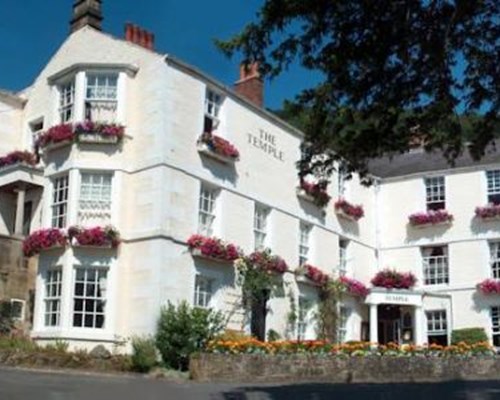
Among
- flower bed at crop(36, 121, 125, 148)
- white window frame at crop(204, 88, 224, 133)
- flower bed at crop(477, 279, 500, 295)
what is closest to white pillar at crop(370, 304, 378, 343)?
flower bed at crop(477, 279, 500, 295)

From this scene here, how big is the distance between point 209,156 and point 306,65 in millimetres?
15889

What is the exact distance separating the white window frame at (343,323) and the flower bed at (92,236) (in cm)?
1160

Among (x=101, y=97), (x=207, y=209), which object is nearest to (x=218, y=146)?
(x=207, y=209)

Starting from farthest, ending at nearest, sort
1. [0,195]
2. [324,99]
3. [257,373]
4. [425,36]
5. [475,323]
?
[475,323] < [0,195] < [257,373] < [324,99] < [425,36]

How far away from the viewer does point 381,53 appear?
10.4 metres

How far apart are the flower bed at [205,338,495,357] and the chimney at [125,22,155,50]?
11937 mm

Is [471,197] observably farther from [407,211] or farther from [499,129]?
[499,129]

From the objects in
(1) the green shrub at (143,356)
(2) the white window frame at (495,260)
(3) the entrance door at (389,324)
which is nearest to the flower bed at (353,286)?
(3) the entrance door at (389,324)

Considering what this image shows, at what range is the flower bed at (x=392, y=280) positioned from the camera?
116 ft

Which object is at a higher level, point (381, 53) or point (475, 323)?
point (381, 53)

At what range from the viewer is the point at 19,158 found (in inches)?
1107

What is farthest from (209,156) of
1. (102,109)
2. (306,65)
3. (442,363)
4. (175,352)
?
(306,65)

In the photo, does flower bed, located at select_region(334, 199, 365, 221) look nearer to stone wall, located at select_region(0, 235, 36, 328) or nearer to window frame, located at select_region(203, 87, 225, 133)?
window frame, located at select_region(203, 87, 225, 133)

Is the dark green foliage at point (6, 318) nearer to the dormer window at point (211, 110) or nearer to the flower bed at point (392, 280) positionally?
the dormer window at point (211, 110)
